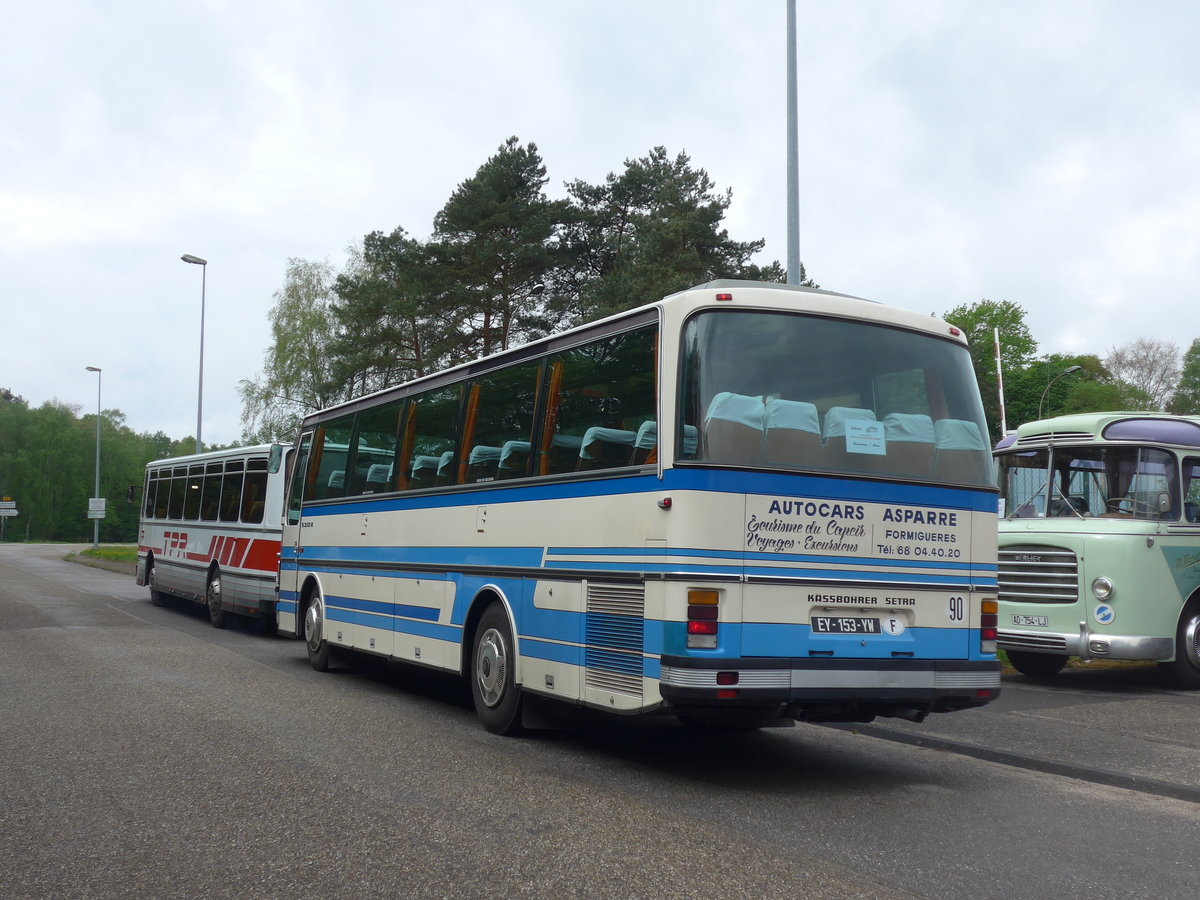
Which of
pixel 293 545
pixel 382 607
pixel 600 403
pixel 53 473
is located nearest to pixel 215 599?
pixel 293 545

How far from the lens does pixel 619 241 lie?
42.0 metres

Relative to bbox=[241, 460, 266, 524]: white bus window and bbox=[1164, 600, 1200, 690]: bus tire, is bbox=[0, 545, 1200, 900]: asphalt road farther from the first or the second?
bbox=[241, 460, 266, 524]: white bus window

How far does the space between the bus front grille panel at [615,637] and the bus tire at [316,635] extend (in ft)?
20.8

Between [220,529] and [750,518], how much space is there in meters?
15.1

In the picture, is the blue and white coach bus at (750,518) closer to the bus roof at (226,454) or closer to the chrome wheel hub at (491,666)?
the chrome wheel hub at (491,666)

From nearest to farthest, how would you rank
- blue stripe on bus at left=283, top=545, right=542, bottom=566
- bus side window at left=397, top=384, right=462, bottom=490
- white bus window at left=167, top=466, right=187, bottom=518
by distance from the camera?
blue stripe on bus at left=283, top=545, right=542, bottom=566 → bus side window at left=397, top=384, right=462, bottom=490 → white bus window at left=167, top=466, right=187, bottom=518

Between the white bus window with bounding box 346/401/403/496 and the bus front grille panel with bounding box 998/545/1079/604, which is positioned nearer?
the white bus window with bounding box 346/401/403/496

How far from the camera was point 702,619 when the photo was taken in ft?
22.7

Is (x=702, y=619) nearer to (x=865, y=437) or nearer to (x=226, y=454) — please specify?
(x=865, y=437)

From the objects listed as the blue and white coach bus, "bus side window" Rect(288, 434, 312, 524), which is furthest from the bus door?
the blue and white coach bus

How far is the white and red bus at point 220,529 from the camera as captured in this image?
18344 millimetres

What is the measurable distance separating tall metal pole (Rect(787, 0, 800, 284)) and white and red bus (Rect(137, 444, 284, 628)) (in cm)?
830

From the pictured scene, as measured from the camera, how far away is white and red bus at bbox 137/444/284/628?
18.3 metres

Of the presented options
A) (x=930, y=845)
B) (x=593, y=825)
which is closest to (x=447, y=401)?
(x=593, y=825)
